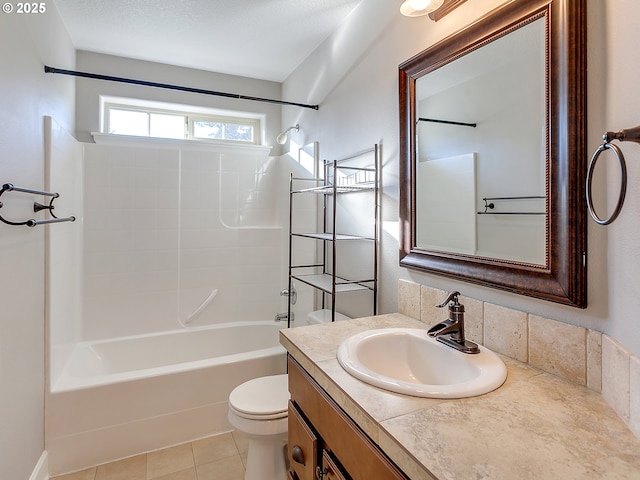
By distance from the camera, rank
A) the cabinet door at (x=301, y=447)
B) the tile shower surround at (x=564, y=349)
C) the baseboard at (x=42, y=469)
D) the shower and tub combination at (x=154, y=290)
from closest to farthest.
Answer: the tile shower surround at (x=564, y=349) < the cabinet door at (x=301, y=447) < the baseboard at (x=42, y=469) < the shower and tub combination at (x=154, y=290)

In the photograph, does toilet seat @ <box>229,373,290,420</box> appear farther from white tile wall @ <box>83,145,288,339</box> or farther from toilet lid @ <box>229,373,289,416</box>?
white tile wall @ <box>83,145,288,339</box>

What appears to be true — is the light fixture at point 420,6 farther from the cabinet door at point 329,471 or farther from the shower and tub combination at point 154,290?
the shower and tub combination at point 154,290

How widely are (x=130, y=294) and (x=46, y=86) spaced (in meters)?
1.54

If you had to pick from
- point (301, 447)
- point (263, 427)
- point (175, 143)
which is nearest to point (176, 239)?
point (175, 143)

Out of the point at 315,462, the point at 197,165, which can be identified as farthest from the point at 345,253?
the point at 197,165

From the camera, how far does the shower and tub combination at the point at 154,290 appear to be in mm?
1913

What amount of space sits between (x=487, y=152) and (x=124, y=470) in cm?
233

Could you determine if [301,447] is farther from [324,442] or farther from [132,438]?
[132,438]

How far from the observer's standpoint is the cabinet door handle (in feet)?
3.61

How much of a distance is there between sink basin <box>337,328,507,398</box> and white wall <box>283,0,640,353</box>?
240 millimetres

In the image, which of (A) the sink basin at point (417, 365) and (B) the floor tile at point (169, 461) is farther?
(B) the floor tile at point (169, 461)

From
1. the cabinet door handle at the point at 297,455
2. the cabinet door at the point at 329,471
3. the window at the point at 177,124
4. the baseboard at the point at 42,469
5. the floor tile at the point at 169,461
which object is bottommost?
the floor tile at the point at 169,461

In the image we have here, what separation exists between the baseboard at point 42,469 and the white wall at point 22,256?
0.04 m

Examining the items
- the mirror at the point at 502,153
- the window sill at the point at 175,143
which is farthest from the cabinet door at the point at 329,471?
the window sill at the point at 175,143
